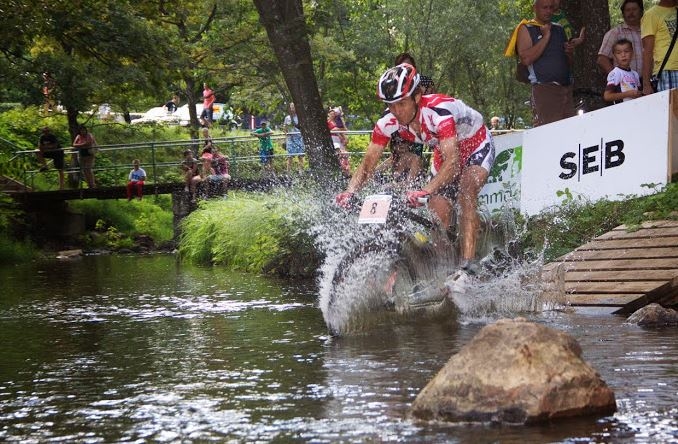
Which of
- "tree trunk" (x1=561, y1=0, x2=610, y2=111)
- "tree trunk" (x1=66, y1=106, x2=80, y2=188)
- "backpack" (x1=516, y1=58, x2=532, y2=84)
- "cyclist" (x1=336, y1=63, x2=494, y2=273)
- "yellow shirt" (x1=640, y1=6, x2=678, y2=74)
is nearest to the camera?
"cyclist" (x1=336, y1=63, x2=494, y2=273)

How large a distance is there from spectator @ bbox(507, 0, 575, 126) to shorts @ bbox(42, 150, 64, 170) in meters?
22.1

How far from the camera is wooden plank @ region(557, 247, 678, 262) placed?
11008 millimetres

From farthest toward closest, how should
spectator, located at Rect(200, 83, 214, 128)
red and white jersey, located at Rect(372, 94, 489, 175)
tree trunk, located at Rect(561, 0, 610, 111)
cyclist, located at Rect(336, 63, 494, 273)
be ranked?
spectator, located at Rect(200, 83, 214, 128), tree trunk, located at Rect(561, 0, 610, 111), red and white jersey, located at Rect(372, 94, 489, 175), cyclist, located at Rect(336, 63, 494, 273)

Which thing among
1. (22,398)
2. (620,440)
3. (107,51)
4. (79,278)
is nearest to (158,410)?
(22,398)

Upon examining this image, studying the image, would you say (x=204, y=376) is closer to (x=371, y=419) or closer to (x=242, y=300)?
(x=371, y=419)

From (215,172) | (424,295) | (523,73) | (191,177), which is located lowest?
(424,295)

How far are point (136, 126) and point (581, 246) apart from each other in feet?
118

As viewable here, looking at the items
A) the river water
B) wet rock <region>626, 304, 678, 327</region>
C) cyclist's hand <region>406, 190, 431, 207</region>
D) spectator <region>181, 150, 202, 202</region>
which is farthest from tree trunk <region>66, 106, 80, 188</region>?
wet rock <region>626, 304, 678, 327</region>

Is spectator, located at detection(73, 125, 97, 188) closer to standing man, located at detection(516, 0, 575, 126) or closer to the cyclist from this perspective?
standing man, located at detection(516, 0, 575, 126)

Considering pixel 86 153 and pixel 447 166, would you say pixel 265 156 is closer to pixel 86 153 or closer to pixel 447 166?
pixel 86 153

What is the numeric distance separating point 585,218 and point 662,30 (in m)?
2.34

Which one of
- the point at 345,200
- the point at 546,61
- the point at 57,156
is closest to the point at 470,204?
the point at 345,200

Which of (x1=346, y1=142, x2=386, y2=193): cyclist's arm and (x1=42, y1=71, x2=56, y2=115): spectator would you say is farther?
(x1=42, y1=71, x2=56, y2=115): spectator

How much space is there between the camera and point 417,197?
31.1 feet
